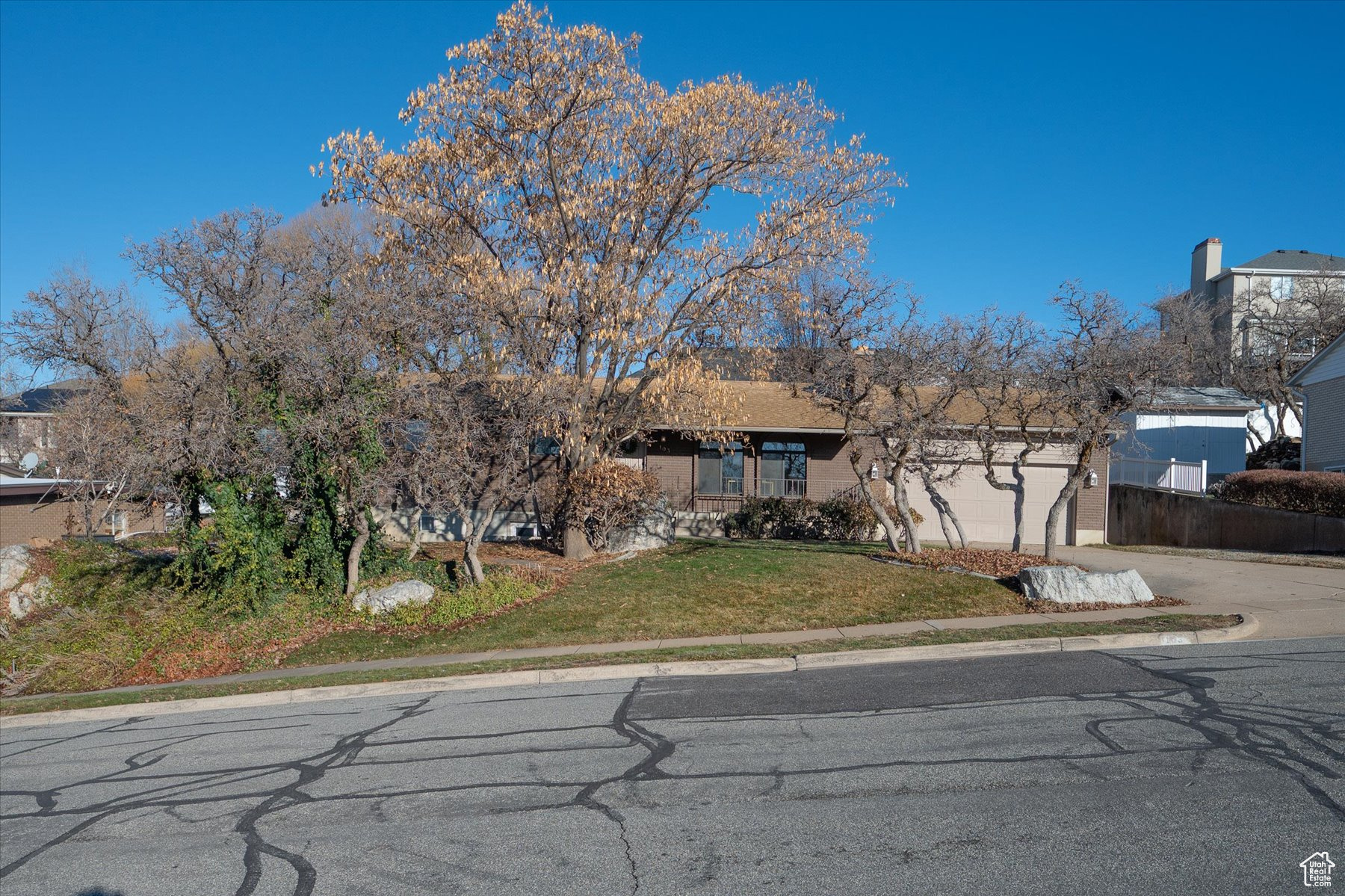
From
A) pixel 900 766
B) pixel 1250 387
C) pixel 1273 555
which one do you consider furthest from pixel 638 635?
pixel 1250 387

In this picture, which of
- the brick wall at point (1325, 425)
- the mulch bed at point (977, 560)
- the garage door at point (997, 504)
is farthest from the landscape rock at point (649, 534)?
the brick wall at point (1325, 425)

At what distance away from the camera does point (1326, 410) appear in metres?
26.9

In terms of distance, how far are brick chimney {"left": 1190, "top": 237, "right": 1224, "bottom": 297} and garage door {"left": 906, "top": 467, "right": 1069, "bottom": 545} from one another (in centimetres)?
3181

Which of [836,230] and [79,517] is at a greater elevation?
[836,230]

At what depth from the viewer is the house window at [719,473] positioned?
25.1 metres

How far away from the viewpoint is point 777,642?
12.2 meters

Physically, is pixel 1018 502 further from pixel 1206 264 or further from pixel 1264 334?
pixel 1206 264

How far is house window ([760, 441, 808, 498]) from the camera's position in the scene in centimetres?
2494

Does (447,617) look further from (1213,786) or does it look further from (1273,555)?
(1273,555)

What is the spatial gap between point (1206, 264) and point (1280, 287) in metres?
6.09

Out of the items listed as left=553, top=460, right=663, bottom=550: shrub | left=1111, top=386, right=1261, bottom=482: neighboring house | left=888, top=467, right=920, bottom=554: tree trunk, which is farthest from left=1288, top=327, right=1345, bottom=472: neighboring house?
left=553, top=460, right=663, bottom=550: shrub

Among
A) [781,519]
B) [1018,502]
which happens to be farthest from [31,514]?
[1018,502]

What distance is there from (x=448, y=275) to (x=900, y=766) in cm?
1328

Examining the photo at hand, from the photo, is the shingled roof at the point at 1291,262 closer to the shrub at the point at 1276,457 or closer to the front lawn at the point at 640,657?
the shrub at the point at 1276,457
